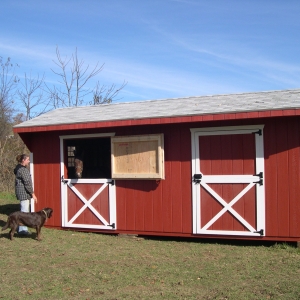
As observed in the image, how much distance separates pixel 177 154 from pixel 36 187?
11.6ft

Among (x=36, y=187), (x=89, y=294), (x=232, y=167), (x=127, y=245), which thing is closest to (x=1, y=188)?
(x=36, y=187)

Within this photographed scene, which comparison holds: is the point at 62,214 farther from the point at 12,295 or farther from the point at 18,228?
the point at 12,295

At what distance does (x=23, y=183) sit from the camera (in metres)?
8.70

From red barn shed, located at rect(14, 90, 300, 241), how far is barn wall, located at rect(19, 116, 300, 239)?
17 millimetres

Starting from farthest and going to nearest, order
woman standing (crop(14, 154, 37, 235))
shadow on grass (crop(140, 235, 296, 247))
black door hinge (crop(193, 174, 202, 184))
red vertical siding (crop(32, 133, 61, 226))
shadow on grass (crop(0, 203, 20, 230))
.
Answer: shadow on grass (crop(0, 203, 20, 230)) < red vertical siding (crop(32, 133, 61, 226)) < woman standing (crop(14, 154, 37, 235)) < black door hinge (crop(193, 174, 202, 184)) < shadow on grass (crop(140, 235, 296, 247))

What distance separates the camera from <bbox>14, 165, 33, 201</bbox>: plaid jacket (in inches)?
340

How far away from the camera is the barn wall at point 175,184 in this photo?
7.42m

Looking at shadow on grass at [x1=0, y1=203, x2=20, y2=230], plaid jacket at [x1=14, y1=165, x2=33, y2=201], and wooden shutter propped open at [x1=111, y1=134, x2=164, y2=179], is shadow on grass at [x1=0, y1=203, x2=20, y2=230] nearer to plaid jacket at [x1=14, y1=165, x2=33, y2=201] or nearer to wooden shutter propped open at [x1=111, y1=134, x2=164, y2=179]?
plaid jacket at [x1=14, y1=165, x2=33, y2=201]

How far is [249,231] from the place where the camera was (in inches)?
302

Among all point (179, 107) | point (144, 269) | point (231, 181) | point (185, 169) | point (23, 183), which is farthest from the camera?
point (23, 183)

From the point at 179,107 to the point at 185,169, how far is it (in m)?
1.29

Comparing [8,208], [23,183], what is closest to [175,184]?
[23,183]

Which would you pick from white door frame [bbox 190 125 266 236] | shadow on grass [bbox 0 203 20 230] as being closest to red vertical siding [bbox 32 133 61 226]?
shadow on grass [bbox 0 203 20 230]

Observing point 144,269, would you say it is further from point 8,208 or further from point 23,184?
point 8,208
